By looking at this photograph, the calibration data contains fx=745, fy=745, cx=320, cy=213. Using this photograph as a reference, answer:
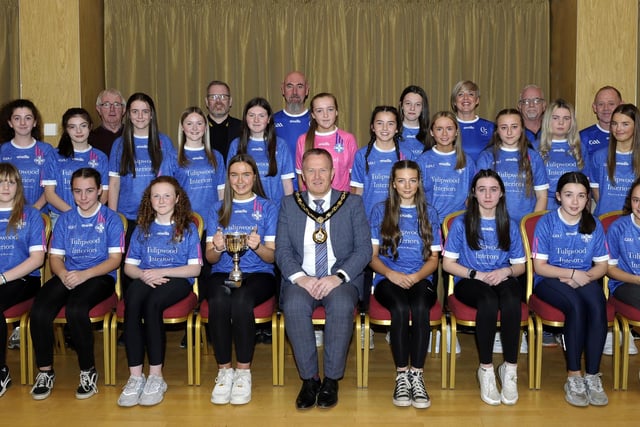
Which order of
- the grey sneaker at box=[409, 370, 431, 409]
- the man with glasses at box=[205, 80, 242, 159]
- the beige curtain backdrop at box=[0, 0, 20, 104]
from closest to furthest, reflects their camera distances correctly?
the grey sneaker at box=[409, 370, 431, 409], the man with glasses at box=[205, 80, 242, 159], the beige curtain backdrop at box=[0, 0, 20, 104]

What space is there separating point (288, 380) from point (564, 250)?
5.76 ft

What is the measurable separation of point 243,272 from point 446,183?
1.41 metres

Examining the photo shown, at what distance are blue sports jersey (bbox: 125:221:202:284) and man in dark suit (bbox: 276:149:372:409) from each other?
1.64 feet

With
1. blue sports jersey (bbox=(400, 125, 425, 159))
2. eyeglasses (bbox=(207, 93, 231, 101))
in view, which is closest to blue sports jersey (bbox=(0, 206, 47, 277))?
eyeglasses (bbox=(207, 93, 231, 101))

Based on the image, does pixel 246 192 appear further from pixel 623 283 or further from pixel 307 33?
pixel 307 33

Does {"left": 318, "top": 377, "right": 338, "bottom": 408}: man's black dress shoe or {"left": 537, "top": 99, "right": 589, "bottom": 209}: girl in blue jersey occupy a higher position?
{"left": 537, "top": 99, "right": 589, "bottom": 209}: girl in blue jersey

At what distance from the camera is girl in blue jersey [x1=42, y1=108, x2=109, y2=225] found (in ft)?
16.2

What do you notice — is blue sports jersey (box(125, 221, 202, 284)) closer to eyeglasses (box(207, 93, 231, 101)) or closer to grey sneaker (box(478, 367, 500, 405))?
eyeglasses (box(207, 93, 231, 101))

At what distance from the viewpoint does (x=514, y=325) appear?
4.04 meters

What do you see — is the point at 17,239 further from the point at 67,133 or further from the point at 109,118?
the point at 109,118

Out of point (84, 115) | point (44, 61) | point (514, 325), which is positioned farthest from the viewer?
point (44, 61)

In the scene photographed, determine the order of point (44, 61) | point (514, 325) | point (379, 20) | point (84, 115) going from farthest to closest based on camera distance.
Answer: point (379, 20) → point (44, 61) → point (84, 115) → point (514, 325)

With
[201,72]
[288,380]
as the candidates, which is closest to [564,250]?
[288,380]

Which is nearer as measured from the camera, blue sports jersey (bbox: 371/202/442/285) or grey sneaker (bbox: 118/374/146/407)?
grey sneaker (bbox: 118/374/146/407)
